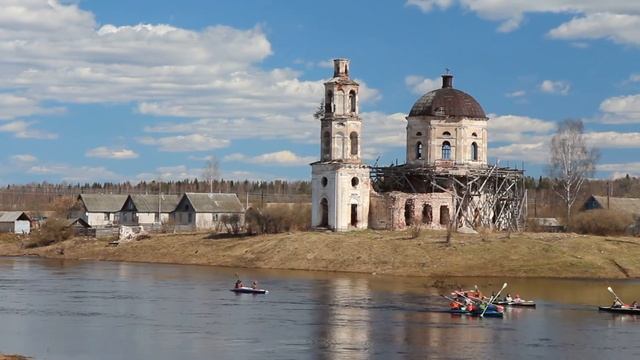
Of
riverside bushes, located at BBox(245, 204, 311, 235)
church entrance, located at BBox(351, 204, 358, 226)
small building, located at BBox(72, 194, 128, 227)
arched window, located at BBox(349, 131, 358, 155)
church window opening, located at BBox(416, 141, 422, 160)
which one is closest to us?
church entrance, located at BBox(351, 204, 358, 226)

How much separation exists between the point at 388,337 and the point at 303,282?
2316 cm

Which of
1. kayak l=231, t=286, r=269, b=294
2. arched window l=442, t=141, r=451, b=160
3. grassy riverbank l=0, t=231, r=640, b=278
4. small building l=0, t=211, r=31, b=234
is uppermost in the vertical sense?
arched window l=442, t=141, r=451, b=160

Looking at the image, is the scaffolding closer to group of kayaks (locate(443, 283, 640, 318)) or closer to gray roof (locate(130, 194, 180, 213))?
group of kayaks (locate(443, 283, 640, 318))

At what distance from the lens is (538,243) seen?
7350cm

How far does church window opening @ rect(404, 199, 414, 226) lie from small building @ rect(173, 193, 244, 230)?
28.6 metres

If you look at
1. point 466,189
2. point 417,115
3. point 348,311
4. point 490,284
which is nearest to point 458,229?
point 466,189

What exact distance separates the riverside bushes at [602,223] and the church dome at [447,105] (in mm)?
11641

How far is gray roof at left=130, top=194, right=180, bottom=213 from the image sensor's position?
4710 inches

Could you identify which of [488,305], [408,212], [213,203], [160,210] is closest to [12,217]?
[160,210]

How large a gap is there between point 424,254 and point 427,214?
14.1 m

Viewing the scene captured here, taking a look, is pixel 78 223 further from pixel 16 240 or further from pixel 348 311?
pixel 348 311

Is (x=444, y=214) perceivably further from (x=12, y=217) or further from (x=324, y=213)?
(x=12, y=217)

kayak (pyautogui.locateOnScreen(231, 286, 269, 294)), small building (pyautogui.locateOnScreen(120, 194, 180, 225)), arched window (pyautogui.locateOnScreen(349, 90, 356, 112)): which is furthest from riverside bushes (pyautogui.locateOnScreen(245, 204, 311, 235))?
kayak (pyautogui.locateOnScreen(231, 286, 269, 294))

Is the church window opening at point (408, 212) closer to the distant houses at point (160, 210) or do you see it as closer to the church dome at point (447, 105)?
the church dome at point (447, 105)
